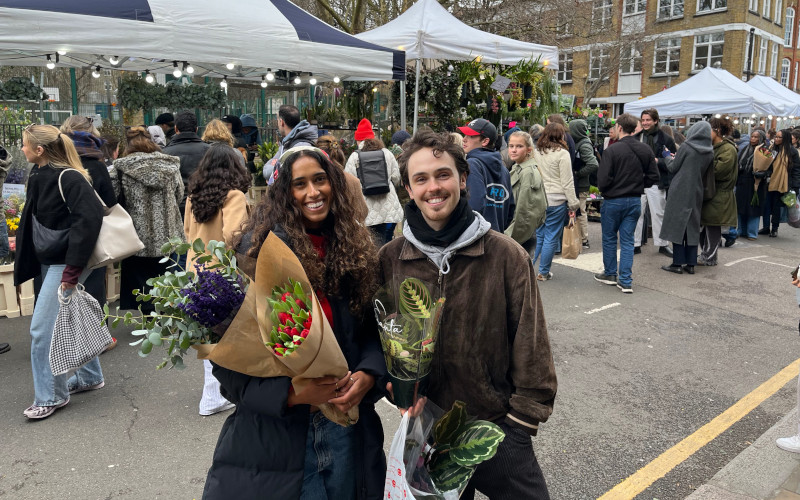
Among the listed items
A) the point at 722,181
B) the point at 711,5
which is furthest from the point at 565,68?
the point at 722,181

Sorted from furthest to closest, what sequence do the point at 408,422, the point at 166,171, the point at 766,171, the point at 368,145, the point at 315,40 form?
the point at 766,171
the point at 315,40
the point at 368,145
the point at 166,171
the point at 408,422

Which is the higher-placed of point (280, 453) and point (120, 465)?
point (280, 453)

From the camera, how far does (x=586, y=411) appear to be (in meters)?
3.98

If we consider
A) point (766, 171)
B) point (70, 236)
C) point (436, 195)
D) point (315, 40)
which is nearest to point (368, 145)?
point (315, 40)

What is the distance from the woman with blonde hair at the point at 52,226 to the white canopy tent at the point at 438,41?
20.3ft

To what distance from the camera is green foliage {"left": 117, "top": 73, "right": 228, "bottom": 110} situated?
936 cm

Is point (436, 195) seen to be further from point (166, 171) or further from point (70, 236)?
point (166, 171)

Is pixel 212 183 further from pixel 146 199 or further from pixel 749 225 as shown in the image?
pixel 749 225

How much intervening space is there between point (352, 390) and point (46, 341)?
9.28 ft

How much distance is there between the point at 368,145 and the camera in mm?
6352

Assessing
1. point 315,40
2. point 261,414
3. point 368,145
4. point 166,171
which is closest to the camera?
point 261,414

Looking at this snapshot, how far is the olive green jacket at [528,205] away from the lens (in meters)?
5.80

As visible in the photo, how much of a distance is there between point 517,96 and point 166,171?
23.0 ft

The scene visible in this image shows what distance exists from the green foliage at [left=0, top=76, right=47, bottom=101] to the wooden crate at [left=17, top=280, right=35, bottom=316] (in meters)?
4.75
